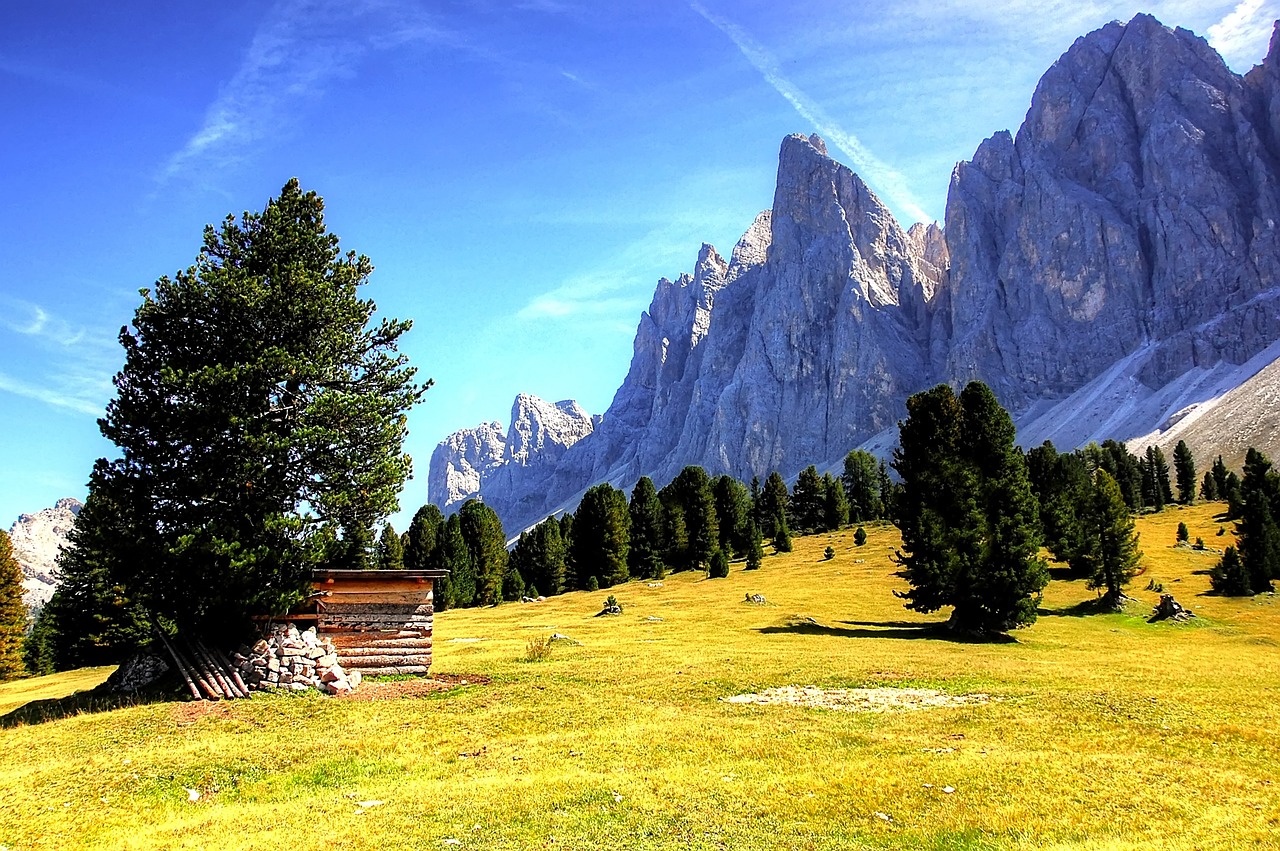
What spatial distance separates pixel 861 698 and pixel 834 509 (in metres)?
107

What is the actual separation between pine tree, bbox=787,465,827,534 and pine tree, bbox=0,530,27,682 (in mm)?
104075

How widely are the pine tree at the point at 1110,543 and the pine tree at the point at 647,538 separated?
167 feet

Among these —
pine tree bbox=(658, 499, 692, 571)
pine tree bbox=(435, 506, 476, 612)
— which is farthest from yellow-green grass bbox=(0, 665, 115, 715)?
pine tree bbox=(658, 499, 692, 571)

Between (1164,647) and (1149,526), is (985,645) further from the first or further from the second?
(1149,526)

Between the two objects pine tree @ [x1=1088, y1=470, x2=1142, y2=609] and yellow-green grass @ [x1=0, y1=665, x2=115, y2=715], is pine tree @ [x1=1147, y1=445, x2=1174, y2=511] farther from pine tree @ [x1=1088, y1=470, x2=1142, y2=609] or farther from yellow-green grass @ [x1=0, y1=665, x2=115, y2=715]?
yellow-green grass @ [x1=0, y1=665, x2=115, y2=715]

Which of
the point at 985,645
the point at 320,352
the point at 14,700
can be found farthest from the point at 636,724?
the point at 14,700

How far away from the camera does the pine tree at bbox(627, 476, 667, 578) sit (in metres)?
97.9

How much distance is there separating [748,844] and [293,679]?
689 inches

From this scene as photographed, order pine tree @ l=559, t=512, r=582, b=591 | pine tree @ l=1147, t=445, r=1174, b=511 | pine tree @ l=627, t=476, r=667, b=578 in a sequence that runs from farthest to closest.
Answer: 1. pine tree @ l=1147, t=445, r=1174, b=511
2. pine tree @ l=559, t=512, r=582, b=591
3. pine tree @ l=627, t=476, r=667, b=578

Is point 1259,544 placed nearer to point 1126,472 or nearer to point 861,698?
point 861,698

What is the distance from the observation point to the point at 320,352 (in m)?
25.4

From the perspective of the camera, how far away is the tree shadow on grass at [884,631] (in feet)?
130

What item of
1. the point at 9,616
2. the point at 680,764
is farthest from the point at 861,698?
the point at 9,616

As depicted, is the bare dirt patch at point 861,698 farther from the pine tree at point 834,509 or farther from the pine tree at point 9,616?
the pine tree at point 834,509
